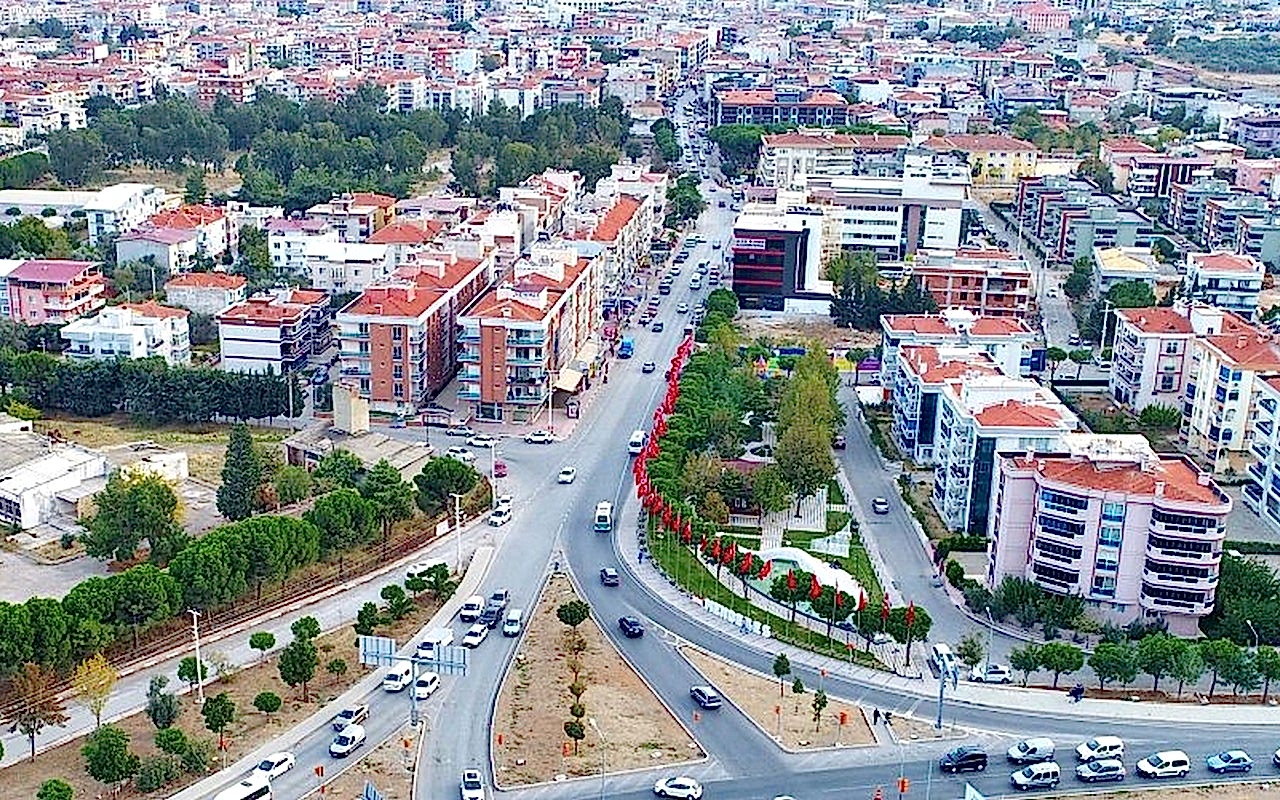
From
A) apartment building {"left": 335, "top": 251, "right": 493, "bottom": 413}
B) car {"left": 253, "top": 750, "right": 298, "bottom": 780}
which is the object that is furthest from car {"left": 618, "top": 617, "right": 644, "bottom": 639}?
apartment building {"left": 335, "top": 251, "right": 493, "bottom": 413}

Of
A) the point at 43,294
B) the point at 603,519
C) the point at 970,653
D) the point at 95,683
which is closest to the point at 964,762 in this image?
the point at 970,653

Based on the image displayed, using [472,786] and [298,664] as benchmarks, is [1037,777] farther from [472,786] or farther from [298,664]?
[298,664]

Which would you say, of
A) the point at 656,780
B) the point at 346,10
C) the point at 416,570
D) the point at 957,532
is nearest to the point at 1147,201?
the point at 957,532

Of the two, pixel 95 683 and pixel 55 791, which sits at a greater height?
pixel 95 683

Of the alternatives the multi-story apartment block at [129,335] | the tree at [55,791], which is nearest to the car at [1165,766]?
the tree at [55,791]

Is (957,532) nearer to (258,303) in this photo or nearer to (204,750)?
(204,750)
